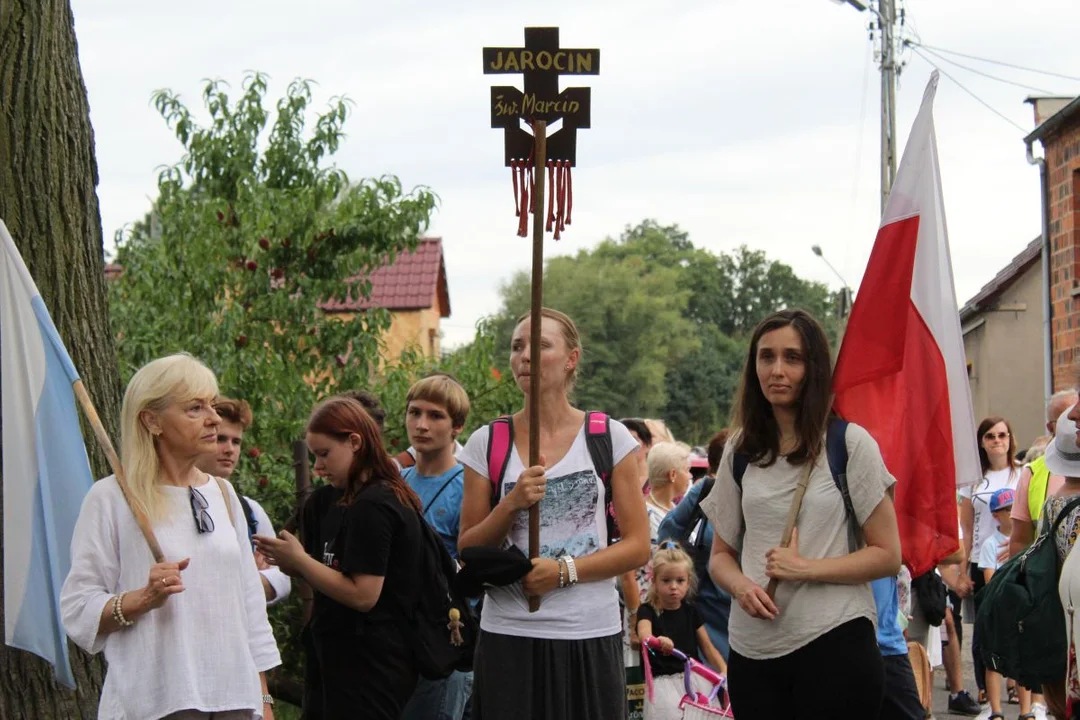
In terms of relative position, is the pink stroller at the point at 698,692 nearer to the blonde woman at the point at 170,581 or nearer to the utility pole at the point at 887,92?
the blonde woman at the point at 170,581

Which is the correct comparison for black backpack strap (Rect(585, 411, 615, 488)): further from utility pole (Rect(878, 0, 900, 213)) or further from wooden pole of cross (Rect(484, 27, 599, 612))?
utility pole (Rect(878, 0, 900, 213))

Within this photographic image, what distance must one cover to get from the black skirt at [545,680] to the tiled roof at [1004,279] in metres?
26.4

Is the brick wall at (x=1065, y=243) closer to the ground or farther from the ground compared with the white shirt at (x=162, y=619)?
farther from the ground

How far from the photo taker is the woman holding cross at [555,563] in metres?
4.92

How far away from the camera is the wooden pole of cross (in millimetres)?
5227

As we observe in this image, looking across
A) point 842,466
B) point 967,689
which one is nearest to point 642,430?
point 967,689

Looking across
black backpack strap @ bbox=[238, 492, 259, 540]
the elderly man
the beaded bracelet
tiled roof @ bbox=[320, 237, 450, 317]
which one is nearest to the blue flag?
the beaded bracelet

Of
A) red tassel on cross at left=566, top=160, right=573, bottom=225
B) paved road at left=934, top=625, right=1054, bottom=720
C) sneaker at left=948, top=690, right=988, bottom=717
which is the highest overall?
red tassel on cross at left=566, top=160, right=573, bottom=225

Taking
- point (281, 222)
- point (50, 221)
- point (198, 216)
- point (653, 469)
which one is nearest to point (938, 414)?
point (50, 221)

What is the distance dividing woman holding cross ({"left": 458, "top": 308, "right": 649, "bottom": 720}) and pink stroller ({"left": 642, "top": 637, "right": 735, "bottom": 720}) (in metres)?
2.36

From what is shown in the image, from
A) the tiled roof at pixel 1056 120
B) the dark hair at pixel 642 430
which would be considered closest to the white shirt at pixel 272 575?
the dark hair at pixel 642 430

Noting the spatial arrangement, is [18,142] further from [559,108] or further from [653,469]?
[653,469]

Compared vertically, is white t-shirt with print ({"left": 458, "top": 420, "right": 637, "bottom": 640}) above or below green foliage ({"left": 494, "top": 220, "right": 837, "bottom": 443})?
below

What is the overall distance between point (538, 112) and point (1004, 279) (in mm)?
27969
